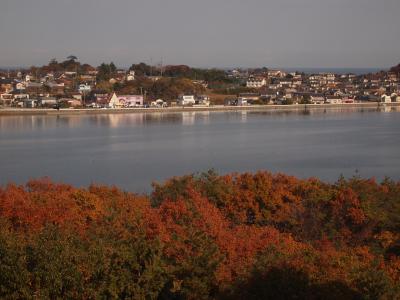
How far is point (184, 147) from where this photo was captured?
28.5 feet

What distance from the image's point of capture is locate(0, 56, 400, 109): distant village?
16297mm

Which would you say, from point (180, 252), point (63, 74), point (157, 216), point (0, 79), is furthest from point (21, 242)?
point (63, 74)

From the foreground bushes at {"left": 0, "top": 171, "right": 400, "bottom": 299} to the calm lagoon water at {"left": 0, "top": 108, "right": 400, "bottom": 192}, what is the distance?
7.52ft

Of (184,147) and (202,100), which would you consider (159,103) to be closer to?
(202,100)

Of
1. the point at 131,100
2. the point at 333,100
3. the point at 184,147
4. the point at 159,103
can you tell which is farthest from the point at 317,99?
the point at 184,147

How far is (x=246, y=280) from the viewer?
2.18 m

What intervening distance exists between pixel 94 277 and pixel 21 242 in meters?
0.33

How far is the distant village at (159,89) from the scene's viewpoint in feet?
53.5

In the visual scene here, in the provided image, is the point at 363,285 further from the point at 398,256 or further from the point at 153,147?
the point at 153,147

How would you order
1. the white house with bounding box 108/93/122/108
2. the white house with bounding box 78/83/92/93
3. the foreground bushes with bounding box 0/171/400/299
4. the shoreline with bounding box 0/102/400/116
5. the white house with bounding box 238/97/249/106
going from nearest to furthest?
the foreground bushes with bounding box 0/171/400/299, the shoreline with bounding box 0/102/400/116, the white house with bounding box 108/93/122/108, the white house with bounding box 238/97/249/106, the white house with bounding box 78/83/92/93

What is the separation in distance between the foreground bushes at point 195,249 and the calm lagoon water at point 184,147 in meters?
2.29

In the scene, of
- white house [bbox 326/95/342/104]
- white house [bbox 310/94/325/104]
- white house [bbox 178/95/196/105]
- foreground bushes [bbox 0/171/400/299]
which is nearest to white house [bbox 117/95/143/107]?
white house [bbox 178/95/196/105]

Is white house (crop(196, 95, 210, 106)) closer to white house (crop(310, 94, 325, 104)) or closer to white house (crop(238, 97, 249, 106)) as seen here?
white house (crop(238, 97, 249, 106))

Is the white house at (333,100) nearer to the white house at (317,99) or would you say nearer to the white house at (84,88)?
the white house at (317,99)
